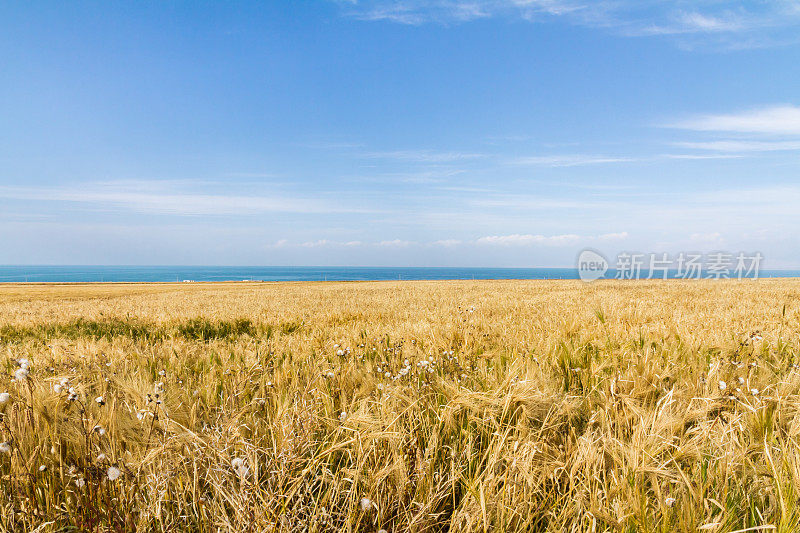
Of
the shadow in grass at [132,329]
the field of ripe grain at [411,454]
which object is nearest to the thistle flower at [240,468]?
the field of ripe grain at [411,454]

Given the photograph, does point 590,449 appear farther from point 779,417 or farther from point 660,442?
point 779,417

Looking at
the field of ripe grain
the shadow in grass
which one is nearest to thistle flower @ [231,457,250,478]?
the field of ripe grain

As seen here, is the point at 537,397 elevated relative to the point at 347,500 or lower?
elevated

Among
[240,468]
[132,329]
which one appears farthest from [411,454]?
[132,329]

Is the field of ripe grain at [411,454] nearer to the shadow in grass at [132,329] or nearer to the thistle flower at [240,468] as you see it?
the thistle flower at [240,468]

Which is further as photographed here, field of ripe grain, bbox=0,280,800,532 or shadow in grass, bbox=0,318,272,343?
shadow in grass, bbox=0,318,272,343

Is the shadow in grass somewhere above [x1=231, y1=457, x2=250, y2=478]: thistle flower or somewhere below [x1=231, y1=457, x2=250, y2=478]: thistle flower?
below

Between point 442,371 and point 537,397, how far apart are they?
127 centimetres

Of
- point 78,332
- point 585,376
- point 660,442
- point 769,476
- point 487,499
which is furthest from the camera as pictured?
point 78,332

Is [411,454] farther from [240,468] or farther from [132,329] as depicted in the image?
[132,329]

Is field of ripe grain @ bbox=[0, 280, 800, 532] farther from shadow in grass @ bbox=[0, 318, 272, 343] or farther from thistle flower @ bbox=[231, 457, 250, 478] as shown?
shadow in grass @ bbox=[0, 318, 272, 343]

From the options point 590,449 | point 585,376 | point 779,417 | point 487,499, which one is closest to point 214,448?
point 487,499

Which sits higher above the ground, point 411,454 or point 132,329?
point 411,454

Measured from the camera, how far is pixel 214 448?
6.05ft
